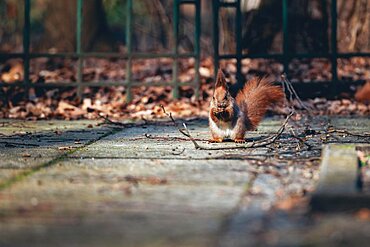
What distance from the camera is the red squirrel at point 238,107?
569 cm

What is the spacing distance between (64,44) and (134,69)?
7.02 feet

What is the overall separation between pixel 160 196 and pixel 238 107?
248 cm

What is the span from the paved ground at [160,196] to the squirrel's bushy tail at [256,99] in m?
0.37

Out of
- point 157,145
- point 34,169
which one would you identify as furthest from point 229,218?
point 157,145

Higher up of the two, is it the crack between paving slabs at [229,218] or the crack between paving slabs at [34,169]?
the crack between paving slabs at [229,218]

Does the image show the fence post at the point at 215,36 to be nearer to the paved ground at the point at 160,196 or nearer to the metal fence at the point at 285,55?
the metal fence at the point at 285,55

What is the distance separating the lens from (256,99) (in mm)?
5957

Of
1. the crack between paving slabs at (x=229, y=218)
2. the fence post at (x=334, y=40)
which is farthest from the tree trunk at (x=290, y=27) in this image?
the crack between paving slabs at (x=229, y=218)

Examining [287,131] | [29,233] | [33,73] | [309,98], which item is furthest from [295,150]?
[33,73]

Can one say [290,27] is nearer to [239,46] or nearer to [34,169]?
[239,46]

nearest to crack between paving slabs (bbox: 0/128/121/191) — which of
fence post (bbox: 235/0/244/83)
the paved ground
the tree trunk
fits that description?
the paved ground

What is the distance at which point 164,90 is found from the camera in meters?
10.3

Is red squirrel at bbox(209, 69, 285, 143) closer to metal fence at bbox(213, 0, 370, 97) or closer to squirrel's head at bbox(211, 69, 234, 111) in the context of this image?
squirrel's head at bbox(211, 69, 234, 111)

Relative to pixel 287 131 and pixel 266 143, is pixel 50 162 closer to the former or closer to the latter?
pixel 266 143
